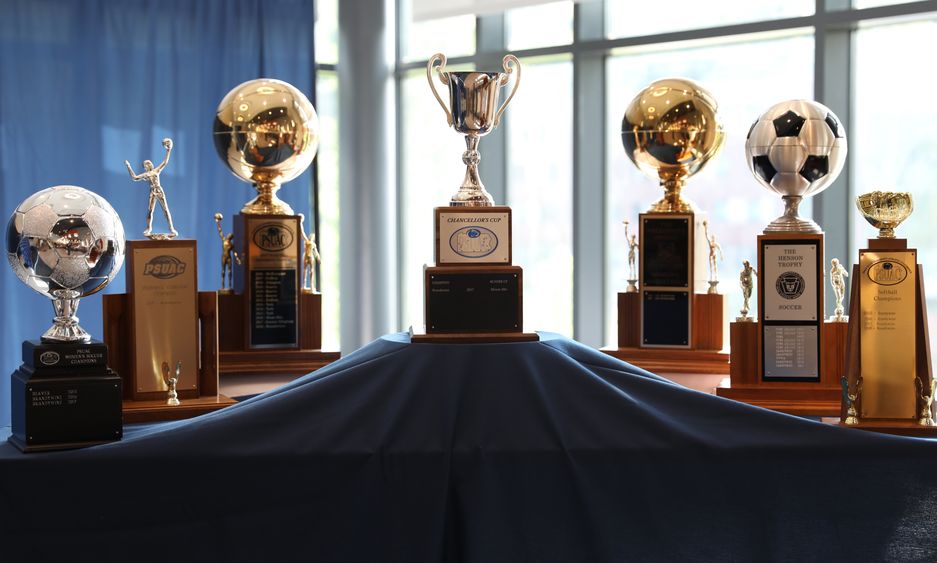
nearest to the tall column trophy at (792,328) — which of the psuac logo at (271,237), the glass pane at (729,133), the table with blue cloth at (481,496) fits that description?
the table with blue cloth at (481,496)

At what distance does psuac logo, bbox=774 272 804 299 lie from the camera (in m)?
2.20

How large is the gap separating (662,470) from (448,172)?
13.0 ft

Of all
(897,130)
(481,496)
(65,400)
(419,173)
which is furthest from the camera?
(419,173)

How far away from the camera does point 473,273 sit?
217 centimetres

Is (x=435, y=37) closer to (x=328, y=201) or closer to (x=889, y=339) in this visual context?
(x=328, y=201)

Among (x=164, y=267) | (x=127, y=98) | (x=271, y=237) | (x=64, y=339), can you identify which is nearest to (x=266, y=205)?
(x=271, y=237)

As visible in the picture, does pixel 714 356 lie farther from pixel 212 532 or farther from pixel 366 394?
pixel 212 532

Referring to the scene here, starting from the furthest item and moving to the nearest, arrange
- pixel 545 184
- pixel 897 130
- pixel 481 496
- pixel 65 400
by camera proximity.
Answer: pixel 545 184 < pixel 897 130 < pixel 65 400 < pixel 481 496

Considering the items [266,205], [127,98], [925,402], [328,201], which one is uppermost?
[127,98]

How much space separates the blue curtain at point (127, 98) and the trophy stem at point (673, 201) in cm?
270

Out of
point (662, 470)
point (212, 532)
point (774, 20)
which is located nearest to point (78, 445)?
point (212, 532)

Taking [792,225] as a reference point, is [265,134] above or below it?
above

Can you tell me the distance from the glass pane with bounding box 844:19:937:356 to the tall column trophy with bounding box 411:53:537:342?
2.46 m

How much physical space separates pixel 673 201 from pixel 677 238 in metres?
0.14
